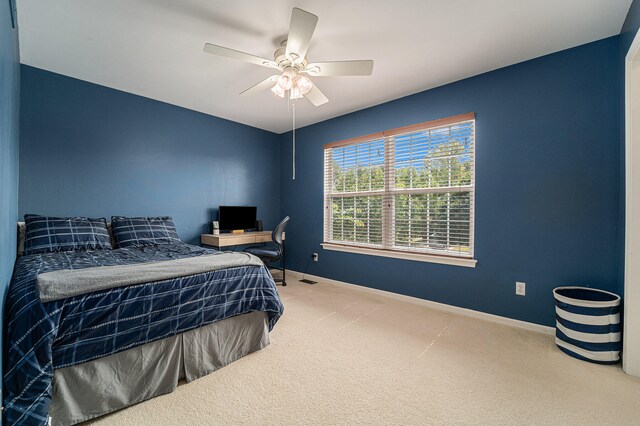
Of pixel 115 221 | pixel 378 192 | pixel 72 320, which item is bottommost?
pixel 72 320

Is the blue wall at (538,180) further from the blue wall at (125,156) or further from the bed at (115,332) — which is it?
the blue wall at (125,156)

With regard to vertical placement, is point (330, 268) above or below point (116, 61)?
below

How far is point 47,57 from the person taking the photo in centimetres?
254

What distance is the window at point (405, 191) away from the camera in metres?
2.98

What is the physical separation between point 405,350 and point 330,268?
206 centimetres

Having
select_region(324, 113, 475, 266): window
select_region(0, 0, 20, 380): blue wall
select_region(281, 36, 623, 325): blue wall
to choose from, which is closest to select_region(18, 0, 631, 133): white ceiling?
select_region(281, 36, 623, 325): blue wall

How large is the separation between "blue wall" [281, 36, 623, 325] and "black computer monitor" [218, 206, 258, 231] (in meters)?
2.36

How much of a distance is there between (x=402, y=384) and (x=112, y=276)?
183cm

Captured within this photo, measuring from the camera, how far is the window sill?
9.50 ft

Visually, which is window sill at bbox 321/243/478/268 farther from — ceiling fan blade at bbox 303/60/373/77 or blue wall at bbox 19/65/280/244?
ceiling fan blade at bbox 303/60/373/77

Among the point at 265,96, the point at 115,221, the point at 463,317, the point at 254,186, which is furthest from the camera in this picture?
the point at 254,186

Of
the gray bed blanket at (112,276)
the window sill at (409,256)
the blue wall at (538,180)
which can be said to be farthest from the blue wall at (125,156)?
the blue wall at (538,180)

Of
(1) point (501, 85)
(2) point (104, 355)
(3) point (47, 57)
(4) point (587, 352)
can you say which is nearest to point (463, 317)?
(4) point (587, 352)

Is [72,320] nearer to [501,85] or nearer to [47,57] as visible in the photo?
[47,57]
